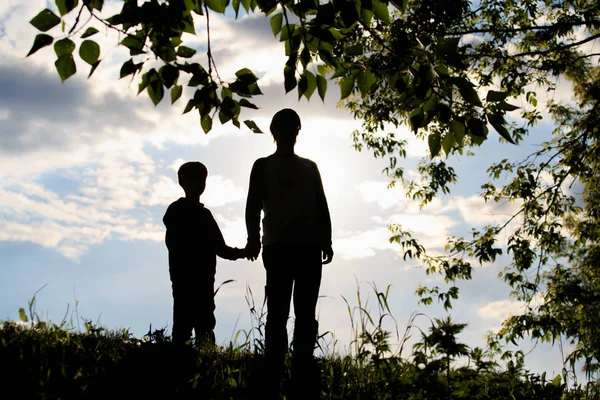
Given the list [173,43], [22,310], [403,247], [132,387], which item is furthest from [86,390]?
[403,247]

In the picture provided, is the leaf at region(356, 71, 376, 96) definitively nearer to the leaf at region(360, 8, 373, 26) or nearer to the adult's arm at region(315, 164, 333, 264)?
the leaf at region(360, 8, 373, 26)

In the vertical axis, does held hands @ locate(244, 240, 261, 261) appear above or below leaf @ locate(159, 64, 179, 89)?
below

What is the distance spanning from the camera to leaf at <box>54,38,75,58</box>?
3.14m

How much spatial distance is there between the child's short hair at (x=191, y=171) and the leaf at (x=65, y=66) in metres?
2.36

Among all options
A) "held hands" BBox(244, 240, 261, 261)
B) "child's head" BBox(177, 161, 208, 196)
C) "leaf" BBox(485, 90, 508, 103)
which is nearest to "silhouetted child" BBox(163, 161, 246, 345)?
"child's head" BBox(177, 161, 208, 196)

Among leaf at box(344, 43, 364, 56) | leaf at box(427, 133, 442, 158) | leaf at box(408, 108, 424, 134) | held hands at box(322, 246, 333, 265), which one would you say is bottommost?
held hands at box(322, 246, 333, 265)

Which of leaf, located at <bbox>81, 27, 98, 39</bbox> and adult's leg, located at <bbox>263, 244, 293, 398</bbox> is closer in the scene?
leaf, located at <bbox>81, 27, 98, 39</bbox>

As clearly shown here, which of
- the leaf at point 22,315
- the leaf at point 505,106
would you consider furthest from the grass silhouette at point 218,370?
the leaf at point 505,106

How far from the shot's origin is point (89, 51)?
3139mm

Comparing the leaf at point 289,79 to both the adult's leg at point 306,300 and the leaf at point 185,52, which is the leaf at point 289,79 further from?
the adult's leg at point 306,300

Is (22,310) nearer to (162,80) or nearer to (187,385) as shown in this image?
(187,385)

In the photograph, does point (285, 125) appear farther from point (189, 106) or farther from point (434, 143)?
point (434, 143)

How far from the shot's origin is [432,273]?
1088 cm

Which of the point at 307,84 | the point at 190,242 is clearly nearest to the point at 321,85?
the point at 307,84
